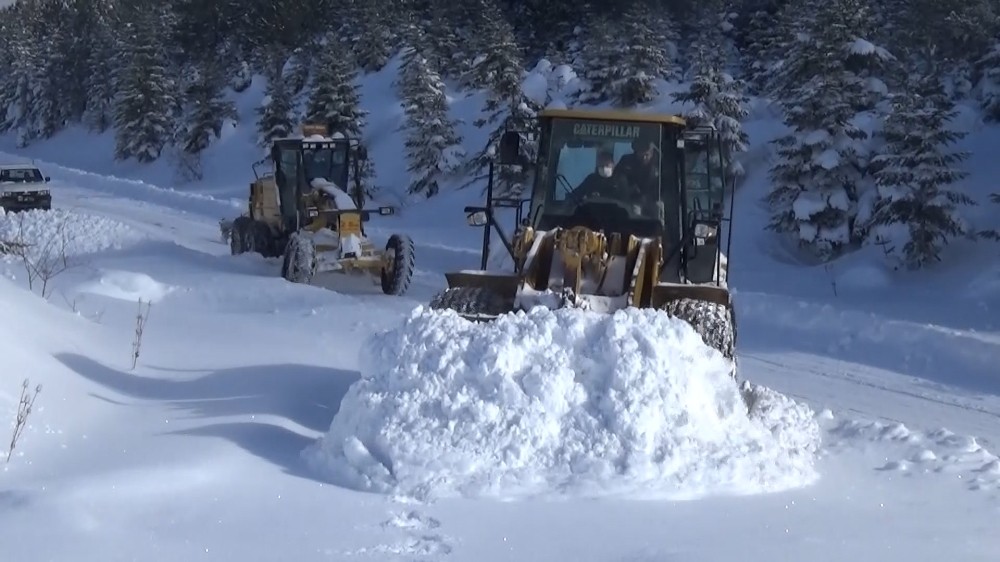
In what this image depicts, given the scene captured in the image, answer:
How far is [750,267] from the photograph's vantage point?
22109mm

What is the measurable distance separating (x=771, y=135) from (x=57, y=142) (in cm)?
4939

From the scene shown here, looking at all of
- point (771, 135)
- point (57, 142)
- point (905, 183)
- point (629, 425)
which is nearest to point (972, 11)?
point (771, 135)

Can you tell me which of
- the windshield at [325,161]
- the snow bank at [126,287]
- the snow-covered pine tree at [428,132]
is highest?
the snow-covered pine tree at [428,132]

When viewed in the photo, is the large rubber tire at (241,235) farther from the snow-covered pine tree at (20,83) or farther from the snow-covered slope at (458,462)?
the snow-covered pine tree at (20,83)

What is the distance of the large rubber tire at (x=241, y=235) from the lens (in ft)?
63.3

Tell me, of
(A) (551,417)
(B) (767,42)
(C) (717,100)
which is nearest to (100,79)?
(B) (767,42)

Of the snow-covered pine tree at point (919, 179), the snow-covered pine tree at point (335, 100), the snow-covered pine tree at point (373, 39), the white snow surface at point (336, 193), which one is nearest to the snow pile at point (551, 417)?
the white snow surface at point (336, 193)

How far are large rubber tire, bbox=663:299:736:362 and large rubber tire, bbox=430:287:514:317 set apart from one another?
4.38ft

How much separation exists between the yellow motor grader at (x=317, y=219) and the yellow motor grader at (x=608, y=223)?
267 inches

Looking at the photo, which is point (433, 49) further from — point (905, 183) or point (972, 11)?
point (905, 183)

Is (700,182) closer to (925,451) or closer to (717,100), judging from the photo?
(925,451)

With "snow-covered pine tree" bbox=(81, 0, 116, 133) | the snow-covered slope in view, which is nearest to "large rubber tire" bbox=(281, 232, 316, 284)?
the snow-covered slope

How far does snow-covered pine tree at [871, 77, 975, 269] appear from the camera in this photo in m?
19.1

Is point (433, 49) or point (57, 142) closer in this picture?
point (433, 49)
